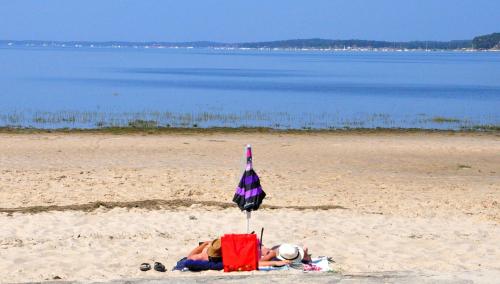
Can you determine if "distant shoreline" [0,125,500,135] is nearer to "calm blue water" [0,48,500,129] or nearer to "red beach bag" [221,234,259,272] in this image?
"calm blue water" [0,48,500,129]

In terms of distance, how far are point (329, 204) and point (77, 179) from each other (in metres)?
5.72

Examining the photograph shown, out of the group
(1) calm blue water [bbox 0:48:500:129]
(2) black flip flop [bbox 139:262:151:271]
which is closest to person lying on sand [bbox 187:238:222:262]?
(2) black flip flop [bbox 139:262:151:271]

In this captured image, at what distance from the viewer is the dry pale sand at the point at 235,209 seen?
1138 cm

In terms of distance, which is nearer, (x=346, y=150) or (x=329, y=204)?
(x=329, y=204)

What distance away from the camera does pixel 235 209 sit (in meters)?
14.8

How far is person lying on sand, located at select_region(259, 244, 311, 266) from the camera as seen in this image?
1073 centimetres

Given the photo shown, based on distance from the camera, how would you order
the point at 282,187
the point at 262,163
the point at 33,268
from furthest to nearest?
the point at 262,163
the point at 282,187
the point at 33,268

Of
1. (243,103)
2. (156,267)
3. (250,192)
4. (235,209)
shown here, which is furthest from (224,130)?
(156,267)

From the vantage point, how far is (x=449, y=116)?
41594mm

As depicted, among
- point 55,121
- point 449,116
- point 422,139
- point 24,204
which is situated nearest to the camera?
point 24,204

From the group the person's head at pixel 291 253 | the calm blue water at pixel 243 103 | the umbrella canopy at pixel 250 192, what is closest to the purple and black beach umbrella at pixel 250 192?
the umbrella canopy at pixel 250 192

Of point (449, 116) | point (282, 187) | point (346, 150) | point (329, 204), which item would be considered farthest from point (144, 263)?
point (449, 116)

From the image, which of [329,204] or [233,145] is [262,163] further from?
[329,204]

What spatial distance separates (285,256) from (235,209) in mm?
4065
